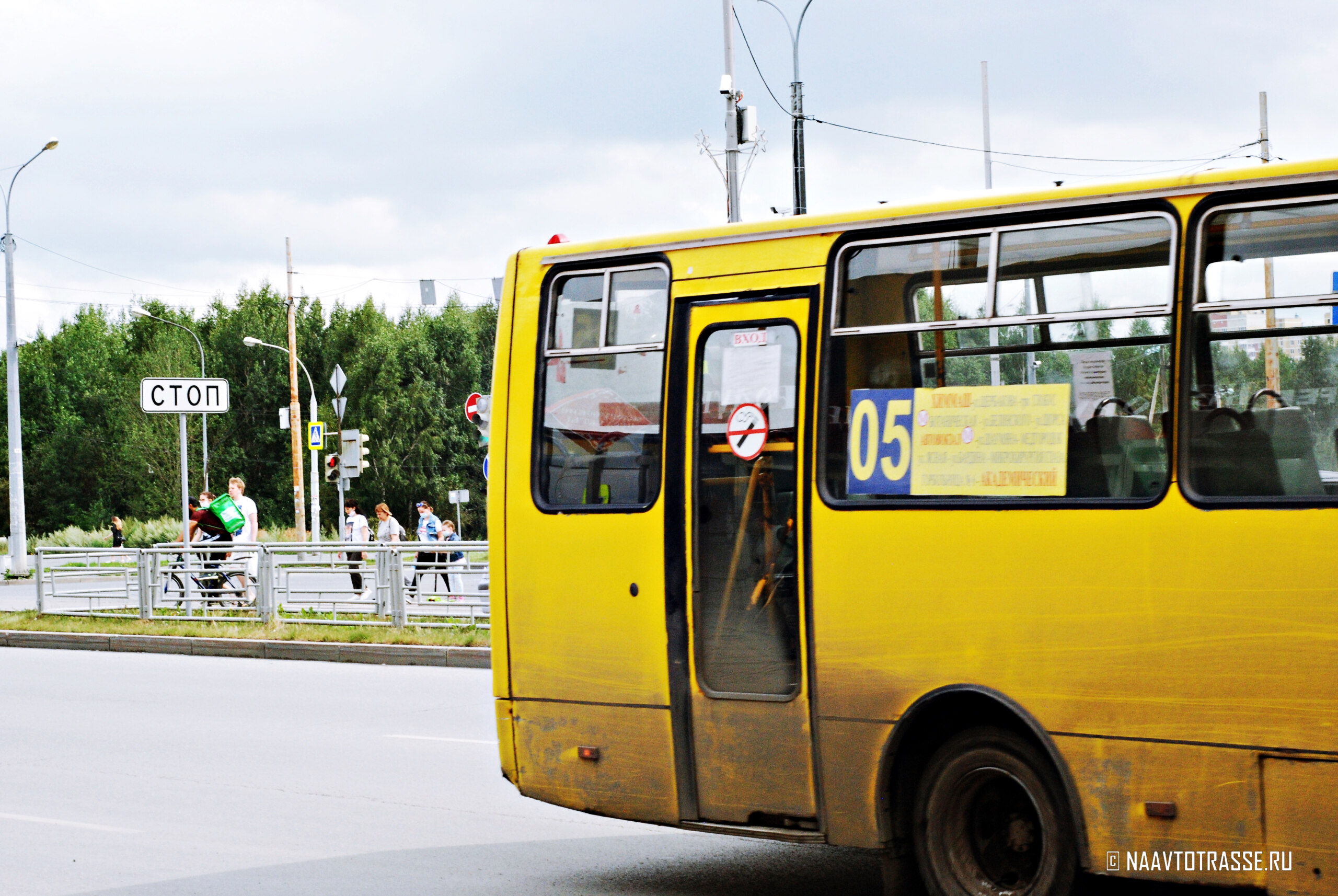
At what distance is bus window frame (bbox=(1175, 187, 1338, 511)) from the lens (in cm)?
504

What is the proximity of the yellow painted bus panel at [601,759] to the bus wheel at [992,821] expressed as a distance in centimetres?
118

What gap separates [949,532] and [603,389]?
74.0 inches

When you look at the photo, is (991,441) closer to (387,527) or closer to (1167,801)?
(1167,801)

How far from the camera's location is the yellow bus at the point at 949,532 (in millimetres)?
5070

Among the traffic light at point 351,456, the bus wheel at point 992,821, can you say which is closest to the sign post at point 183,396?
the traffic light at point 351,456

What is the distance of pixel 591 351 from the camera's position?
22.8 feet

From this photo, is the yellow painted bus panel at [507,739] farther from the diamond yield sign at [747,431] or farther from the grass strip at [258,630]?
the grass strip at [258,630]

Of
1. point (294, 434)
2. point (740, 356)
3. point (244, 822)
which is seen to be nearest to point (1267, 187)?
point (740, 356)

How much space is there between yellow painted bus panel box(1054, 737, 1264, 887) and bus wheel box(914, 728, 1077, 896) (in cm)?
15

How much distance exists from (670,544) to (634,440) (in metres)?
0.53

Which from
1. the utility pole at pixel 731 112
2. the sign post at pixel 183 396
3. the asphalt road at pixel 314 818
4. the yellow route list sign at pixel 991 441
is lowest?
the asphalt road at pixel 314 818

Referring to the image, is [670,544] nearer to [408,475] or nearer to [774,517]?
[774,517]

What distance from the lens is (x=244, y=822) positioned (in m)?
8.45
